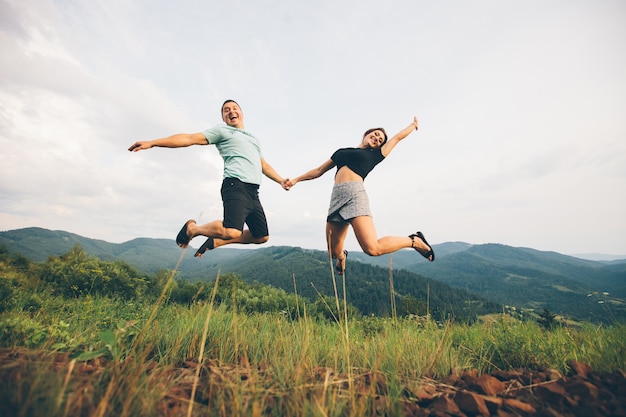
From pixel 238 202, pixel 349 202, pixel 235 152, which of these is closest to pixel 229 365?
pixel 238 202

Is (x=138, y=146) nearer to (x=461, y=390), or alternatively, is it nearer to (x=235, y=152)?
(x=235, y=152)

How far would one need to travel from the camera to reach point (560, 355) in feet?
8.04

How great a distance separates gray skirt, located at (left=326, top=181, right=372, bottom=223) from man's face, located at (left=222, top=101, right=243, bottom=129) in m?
1.97

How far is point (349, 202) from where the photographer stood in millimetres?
4062

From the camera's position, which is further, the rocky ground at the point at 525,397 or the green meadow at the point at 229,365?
the rocky ground at the point at 525,397

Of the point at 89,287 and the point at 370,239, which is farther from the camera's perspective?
the point at 89,287

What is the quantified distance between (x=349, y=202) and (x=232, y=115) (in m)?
2.42

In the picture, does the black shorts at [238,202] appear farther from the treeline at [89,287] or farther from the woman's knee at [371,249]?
the woman's knee at [371,249]

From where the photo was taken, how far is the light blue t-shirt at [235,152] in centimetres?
407

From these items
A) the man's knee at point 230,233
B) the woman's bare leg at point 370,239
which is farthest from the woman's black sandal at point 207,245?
the woman's bare leg at point 370,239

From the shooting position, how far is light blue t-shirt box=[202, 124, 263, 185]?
160 inches

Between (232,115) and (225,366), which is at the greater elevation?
(232,115)

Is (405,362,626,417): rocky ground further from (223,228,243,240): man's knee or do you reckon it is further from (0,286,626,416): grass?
(223,228,243,240): man's knee

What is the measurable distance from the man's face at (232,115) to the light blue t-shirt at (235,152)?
21cm
